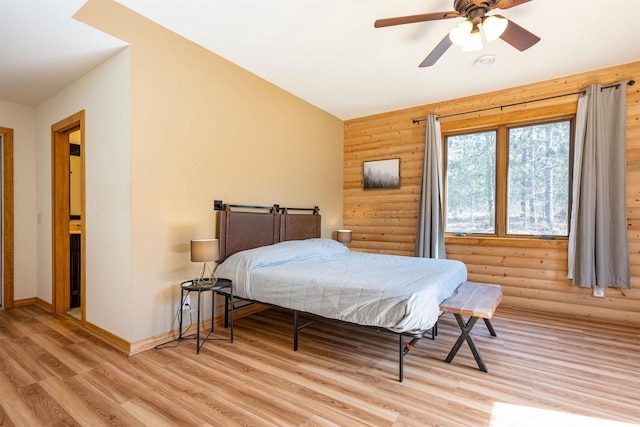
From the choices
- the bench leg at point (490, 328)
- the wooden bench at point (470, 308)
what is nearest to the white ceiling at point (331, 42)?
the wooden bench at point (470, 308)

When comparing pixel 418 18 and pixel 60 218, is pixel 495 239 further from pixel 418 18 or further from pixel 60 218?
pixel 60 218

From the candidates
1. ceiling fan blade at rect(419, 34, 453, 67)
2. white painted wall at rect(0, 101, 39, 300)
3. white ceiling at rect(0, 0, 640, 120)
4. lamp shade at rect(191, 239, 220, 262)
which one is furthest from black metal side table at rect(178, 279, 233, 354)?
ceiling fan blade at rect(419, 34, 453, 67)

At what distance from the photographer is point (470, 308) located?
92.2 inches

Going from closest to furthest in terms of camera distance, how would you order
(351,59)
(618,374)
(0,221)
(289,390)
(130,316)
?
(289,390), (618,374), (130,316), (351,59), (0,221)

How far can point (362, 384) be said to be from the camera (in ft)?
7.18

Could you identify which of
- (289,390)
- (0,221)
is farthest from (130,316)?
(0,221)

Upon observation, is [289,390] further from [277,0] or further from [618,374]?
[277,0]

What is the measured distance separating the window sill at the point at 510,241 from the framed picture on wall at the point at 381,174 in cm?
122

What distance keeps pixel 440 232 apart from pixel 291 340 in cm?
263

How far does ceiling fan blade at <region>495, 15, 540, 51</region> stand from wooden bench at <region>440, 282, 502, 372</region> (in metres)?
2.00

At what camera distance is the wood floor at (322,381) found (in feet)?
6.04

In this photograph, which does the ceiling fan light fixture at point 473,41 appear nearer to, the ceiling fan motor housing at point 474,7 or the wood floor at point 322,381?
the ceiling fan motor housing at point 474,7

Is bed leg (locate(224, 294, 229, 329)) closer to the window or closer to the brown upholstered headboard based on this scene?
the brown upholstered headboard

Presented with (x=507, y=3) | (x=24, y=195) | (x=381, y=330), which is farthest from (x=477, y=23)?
(x=24, y=195)
